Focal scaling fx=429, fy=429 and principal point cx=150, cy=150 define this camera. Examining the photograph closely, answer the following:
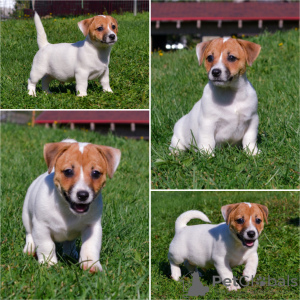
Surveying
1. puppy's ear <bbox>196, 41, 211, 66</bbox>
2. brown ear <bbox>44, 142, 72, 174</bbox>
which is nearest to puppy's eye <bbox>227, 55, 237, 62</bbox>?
puppy's ear <bbox>196, 41, 211, 66</bbox>

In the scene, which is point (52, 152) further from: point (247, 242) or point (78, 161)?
point (247, 242)

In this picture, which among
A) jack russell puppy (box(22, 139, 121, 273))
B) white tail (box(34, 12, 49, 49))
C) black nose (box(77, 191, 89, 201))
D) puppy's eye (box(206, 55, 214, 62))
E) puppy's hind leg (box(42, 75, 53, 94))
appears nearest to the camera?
black nose (box(77, 191, 89, 201))

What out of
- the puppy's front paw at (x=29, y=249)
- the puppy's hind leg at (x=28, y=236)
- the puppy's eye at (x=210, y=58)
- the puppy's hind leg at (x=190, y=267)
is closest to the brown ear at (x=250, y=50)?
the puppy's eye at (x=210, y=58)

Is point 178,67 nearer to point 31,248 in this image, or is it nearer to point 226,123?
point 226,123

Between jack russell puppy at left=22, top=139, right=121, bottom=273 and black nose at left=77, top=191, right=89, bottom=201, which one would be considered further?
jack russell puppy at left=22, top=139, right=121, bottom=273

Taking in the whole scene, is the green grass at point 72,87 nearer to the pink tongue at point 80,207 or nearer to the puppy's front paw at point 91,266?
the pink tongue at point 80,207

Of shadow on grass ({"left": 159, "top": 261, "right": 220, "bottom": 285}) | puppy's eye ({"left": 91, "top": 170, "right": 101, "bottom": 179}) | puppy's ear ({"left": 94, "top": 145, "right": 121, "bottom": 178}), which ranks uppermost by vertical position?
puppy's ear ({"left": 94, "top": 145, "right": 121, "bottom": 178})

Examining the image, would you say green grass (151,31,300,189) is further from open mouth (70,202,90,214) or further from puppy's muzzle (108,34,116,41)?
puppy's muzzle (108,34,116,41)
